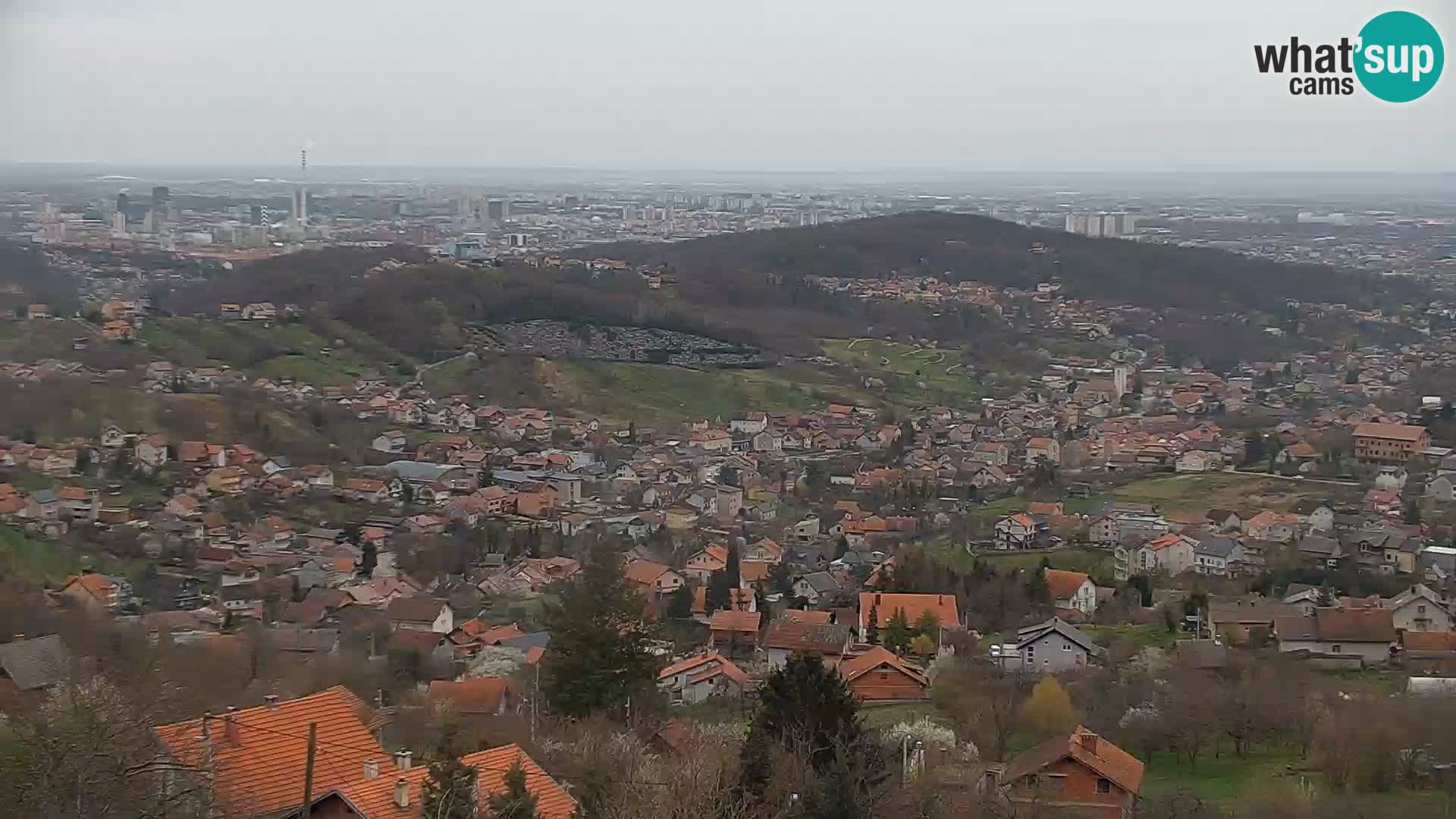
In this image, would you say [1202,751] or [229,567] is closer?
[1202,751]

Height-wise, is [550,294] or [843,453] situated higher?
[550,294]

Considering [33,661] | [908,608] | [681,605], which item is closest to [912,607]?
[908,608]

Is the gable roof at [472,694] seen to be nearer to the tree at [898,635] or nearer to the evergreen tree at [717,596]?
the tree at [898,635]

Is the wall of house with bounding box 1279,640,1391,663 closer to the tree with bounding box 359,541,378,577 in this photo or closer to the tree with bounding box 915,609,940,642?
the tree with bounding box 915,609,940,642

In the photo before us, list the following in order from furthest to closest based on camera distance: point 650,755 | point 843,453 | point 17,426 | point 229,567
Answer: point 843,453, point 17,426, point 229,567, point 650,755

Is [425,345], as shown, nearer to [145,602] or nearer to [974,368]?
[974,368]

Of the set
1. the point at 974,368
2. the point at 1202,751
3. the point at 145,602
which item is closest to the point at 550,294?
the point at 974,368

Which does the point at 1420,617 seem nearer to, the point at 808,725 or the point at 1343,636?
the point at 1343,636
